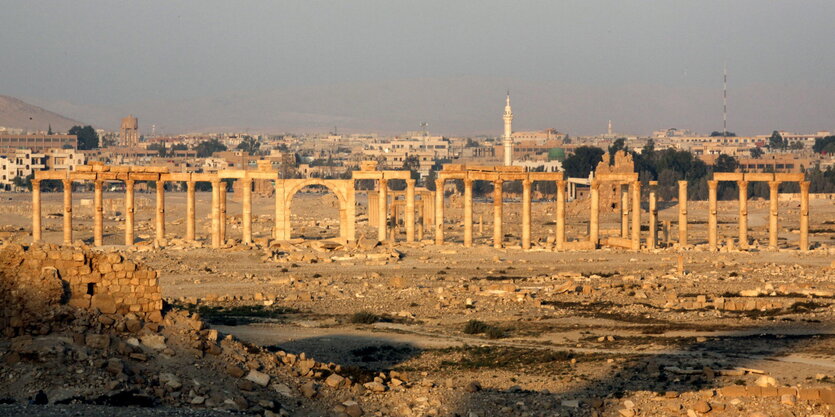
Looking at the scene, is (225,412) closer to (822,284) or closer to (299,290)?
(299,290)

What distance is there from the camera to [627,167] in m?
78.1

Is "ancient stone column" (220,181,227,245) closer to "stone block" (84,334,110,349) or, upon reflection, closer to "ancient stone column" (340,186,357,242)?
"ancient stone column" (340,186,357,242)

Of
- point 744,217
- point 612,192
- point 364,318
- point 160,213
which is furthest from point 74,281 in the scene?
point 612,192

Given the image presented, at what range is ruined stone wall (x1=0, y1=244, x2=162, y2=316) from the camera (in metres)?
22.6

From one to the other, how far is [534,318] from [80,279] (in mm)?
16619

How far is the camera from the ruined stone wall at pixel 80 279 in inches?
888

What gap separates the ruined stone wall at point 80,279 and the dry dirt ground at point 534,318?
4.33 metres

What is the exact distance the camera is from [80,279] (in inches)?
906

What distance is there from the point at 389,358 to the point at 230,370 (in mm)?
7268

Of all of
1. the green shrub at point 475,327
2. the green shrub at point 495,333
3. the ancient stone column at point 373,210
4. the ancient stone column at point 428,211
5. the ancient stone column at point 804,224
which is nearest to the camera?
the green shrub at point 495,333

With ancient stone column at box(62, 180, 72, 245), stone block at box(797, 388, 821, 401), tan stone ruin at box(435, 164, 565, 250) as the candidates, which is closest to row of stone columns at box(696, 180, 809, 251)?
tan stone ruin at box(435, 164, 565, 250)

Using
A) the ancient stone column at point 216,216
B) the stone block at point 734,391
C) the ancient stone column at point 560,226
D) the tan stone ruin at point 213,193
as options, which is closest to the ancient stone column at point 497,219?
the ancient stone column at point 560,226

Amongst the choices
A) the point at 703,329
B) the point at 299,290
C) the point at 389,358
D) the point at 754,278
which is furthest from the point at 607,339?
the point at 754,278

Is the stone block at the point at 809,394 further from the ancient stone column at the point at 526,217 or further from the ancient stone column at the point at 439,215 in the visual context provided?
the ancient stone column at the point at 439,215
